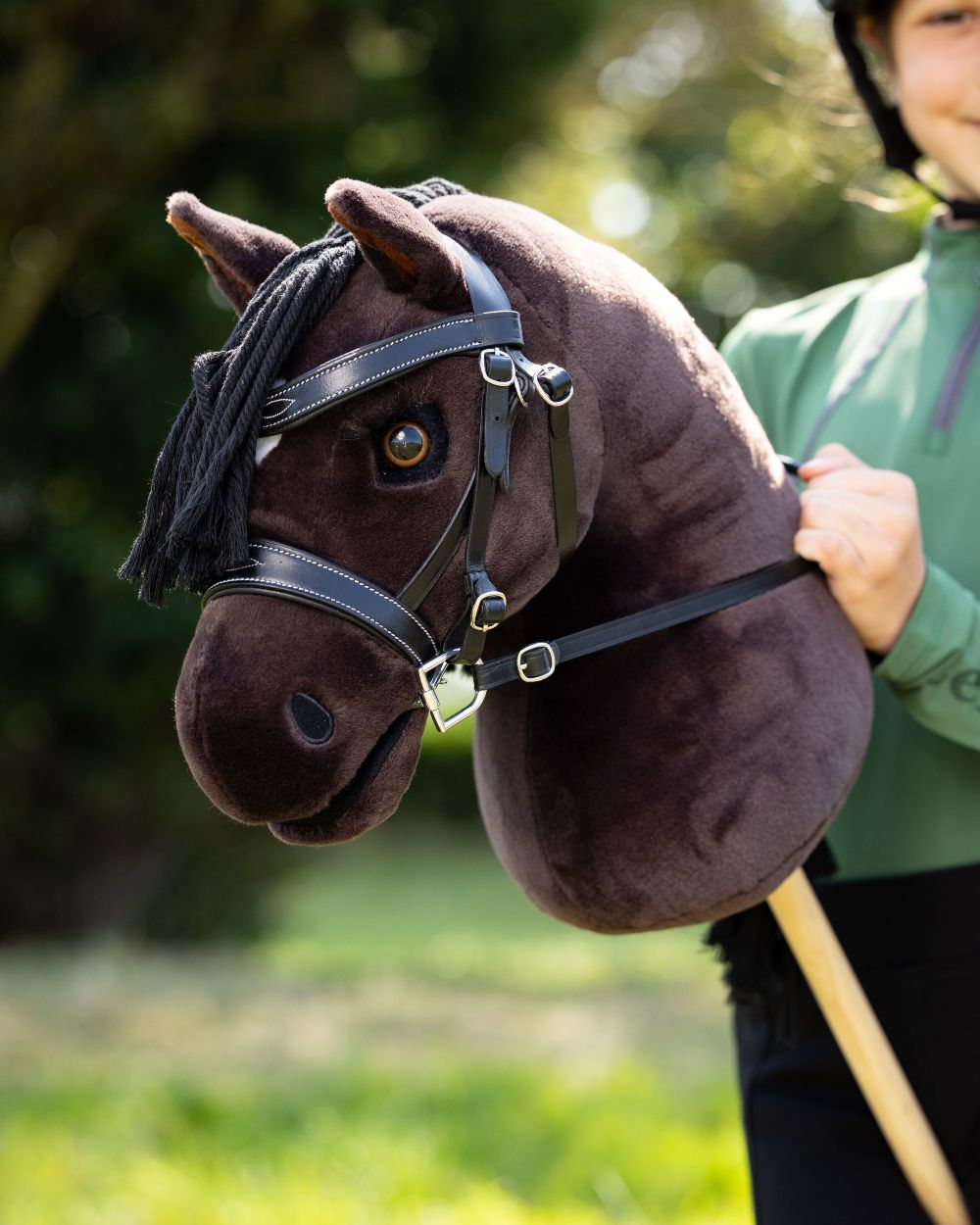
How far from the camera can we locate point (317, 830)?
1118 millimetres

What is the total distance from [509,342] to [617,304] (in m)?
0.16

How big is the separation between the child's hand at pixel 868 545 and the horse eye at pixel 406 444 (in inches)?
17.4

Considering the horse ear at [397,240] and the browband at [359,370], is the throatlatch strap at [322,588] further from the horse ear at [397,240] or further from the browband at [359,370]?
the horse ear at [397,240]

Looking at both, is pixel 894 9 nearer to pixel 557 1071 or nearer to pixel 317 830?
pixel 317 830

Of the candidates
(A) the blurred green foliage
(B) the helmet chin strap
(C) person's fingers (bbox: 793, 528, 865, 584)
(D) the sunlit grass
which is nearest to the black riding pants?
(C) person's fingers (bbox: 793, 528, 865, 584)

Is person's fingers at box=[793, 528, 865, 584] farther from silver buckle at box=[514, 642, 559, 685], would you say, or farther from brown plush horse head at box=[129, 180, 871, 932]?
silver buckle at box=[514, 642, 559, 685]

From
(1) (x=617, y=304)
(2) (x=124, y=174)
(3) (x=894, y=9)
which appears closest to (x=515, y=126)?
(2) (x=124, y=174)

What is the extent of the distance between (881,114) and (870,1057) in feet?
4.07

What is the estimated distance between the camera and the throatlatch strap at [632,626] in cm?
120

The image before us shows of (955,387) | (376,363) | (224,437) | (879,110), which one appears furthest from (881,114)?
(224,437)

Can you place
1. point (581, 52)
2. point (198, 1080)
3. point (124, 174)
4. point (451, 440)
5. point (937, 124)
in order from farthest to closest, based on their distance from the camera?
point (581, 52) < point (124, 174) < point (198, 1080) < point (937, 124) < point (451, 440)

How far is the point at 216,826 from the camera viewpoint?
274 inches

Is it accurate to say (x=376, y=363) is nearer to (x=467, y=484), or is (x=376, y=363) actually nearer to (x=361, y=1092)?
(x=467, y=484)

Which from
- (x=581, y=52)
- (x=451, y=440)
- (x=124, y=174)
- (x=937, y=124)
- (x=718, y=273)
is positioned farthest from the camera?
(x=718, y=273)
